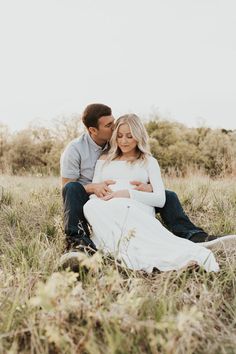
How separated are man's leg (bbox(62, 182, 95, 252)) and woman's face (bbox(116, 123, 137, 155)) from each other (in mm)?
553

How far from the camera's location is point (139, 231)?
3.35m

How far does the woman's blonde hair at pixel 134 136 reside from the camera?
13.4 ft

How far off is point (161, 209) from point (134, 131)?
0.75m

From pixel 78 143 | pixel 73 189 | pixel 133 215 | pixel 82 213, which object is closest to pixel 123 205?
pixel 133 215

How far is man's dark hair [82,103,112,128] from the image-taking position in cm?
436

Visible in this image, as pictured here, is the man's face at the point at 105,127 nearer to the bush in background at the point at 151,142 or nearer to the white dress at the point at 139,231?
the white dress at the point at 139,231

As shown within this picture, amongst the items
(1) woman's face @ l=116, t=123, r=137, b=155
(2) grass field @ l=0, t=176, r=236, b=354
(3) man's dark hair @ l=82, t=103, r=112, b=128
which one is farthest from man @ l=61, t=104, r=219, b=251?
(2) grass field @ l=0, t=176, r=236, b=354

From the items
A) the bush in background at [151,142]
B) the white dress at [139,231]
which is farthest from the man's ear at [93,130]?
the bush in background at [151,142]

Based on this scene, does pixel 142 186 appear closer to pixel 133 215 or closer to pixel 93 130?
pixel 133 215

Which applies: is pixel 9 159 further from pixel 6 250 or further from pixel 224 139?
pixel 6 250

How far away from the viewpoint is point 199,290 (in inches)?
103

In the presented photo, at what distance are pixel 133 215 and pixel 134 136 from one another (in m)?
0.92

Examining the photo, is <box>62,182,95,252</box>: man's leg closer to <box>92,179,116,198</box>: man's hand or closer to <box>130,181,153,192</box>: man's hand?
<box>92,179,116,198</box>: man's hand

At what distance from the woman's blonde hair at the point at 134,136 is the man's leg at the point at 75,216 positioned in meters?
0.51
